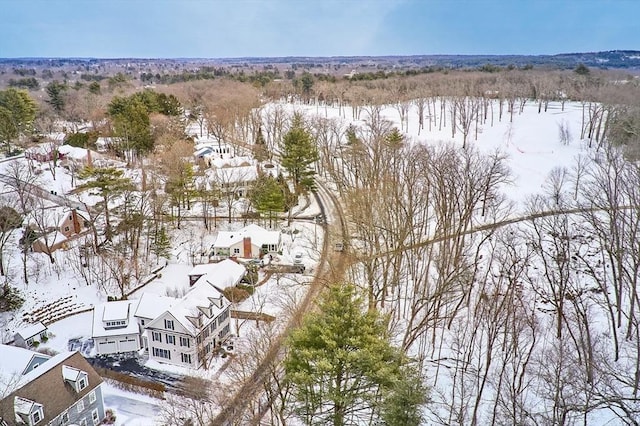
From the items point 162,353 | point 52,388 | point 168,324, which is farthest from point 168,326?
point 52,388

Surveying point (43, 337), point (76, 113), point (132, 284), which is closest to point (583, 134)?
point (132, 284)

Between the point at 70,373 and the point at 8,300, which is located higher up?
the point at 8,300

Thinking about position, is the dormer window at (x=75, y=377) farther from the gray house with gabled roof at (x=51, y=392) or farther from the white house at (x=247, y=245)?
the white house at (x=247, y=245)

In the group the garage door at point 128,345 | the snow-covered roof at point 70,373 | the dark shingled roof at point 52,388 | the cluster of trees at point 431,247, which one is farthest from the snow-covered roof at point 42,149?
the snow-covered roof at point 70,373

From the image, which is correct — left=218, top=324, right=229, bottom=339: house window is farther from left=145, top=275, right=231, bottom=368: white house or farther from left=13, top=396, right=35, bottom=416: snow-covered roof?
left=13, top=396, right=35, bottom=416: snow-covered roof

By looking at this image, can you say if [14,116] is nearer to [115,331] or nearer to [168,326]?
[115,331]

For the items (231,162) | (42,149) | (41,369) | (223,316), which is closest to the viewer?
(41,369)

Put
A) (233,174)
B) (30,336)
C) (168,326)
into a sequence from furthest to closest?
(233,174)
(30,336)
(168,326)
